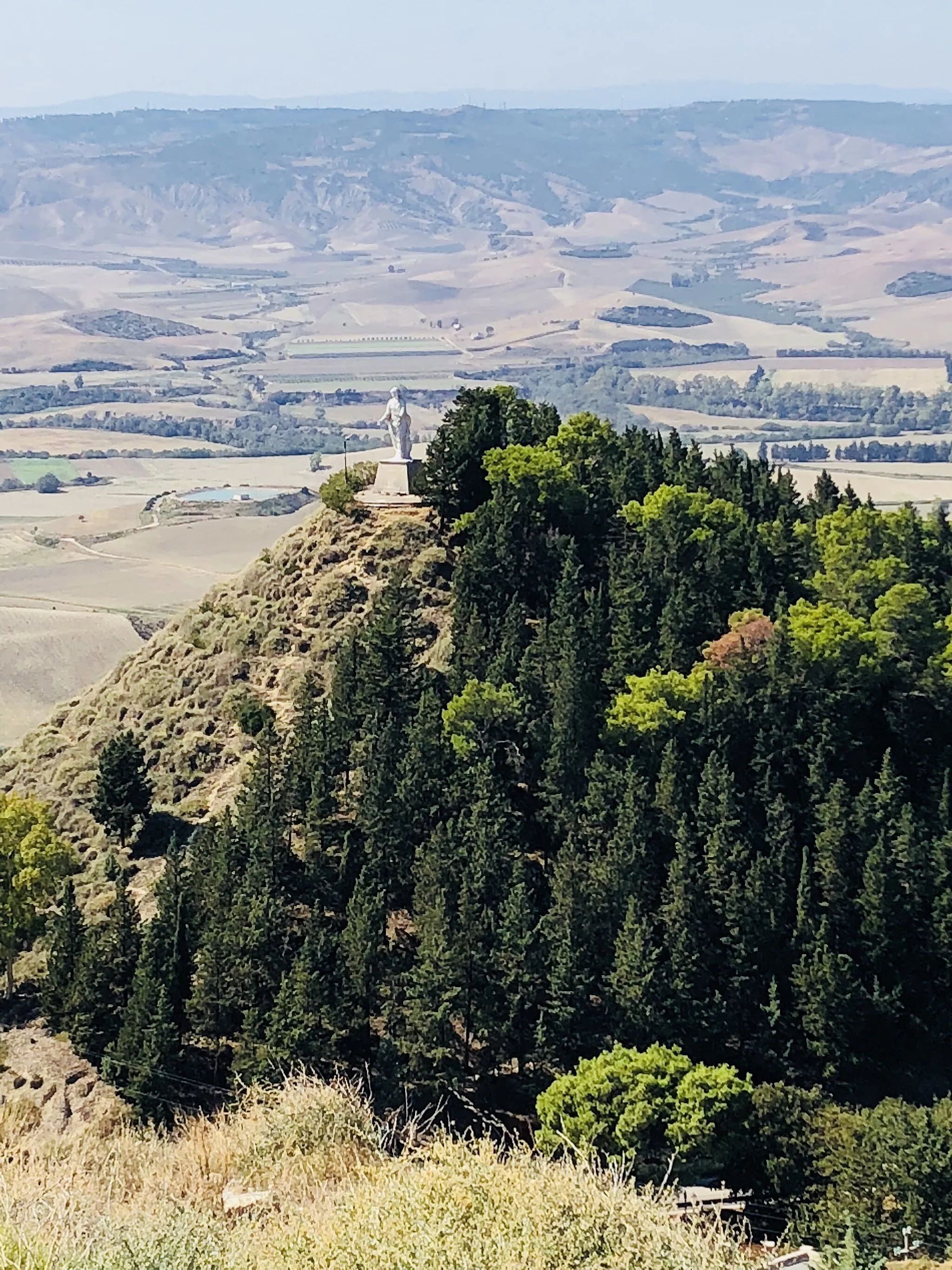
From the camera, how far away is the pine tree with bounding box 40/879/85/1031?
42.5m

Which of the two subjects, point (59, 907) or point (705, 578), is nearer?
point (59, 907)

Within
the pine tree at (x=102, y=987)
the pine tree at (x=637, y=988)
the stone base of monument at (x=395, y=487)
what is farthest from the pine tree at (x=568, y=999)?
the stone base of monument at (x=395, y=487)

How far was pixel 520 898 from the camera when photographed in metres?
42.0

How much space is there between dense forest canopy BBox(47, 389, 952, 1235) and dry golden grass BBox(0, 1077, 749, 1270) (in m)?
8.67

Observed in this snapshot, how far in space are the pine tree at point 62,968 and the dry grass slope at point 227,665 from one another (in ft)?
28.2

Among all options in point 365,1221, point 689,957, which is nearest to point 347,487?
point 689,957

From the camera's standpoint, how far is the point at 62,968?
42875 mm

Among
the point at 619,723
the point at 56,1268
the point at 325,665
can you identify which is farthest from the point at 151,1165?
the point at 325,665

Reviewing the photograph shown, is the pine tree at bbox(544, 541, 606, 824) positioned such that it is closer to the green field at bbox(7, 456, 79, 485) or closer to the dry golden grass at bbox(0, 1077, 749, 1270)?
the dry golden grass at bbox(0, 1077, 749, 1270)

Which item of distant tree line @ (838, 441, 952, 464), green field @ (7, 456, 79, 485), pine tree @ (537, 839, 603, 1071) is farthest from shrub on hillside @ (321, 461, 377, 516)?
distant tree line @ (838, 441, 952, 464)

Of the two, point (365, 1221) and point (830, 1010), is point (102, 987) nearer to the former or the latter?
point (830, 1010)

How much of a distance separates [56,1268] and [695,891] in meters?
22.7

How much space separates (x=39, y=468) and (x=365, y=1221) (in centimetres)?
16661

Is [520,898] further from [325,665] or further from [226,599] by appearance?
[226,599]
